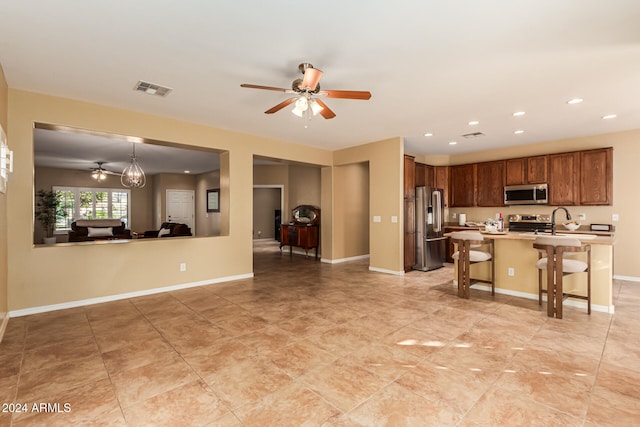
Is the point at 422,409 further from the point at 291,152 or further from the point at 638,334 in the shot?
the point at 291,152

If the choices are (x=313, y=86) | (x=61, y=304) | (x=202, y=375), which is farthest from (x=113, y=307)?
(x=313, y=86)

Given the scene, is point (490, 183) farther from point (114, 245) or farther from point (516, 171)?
point (114, 245)

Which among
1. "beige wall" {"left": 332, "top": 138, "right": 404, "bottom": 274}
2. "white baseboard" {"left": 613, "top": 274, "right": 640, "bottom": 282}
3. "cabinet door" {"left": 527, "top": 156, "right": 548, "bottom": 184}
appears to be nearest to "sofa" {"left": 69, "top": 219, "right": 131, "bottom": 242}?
"beige wall" {"left": 332, "top": 138, "right": 404, "bottom": 274}

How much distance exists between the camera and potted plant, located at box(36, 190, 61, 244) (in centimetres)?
852

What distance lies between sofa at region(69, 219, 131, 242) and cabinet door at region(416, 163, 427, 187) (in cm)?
705

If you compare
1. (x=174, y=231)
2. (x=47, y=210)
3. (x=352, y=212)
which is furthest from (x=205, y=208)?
(x=352, y=212)

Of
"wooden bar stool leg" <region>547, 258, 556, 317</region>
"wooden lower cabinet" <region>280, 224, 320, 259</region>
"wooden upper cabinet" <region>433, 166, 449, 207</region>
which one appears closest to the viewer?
"wooden bar stool leg" <region>547, 258, 556, 317</region>

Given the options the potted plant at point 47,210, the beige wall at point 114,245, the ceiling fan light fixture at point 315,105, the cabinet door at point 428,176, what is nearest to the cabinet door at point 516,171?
the cabinet door at point 428,176

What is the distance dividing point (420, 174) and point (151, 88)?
547 centimetres

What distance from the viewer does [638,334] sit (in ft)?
9.80

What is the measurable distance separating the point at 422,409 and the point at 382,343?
3.01 feet

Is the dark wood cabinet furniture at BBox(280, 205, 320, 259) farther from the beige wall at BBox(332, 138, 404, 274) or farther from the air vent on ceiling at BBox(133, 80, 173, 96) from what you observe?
the air vent on ceiling at BBox(133, 80, 173, 96)

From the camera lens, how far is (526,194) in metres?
6.26

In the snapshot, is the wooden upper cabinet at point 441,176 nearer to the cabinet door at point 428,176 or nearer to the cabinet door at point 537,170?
the cabinet door at point 428,176
